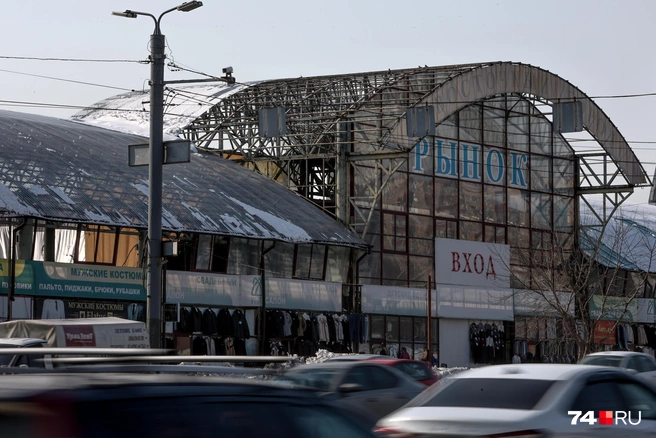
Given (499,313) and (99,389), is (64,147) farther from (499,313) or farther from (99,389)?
(99,389)

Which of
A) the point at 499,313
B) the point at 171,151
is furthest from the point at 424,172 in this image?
the point at 171,151

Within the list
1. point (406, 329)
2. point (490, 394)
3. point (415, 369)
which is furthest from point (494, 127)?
point (490, 394)

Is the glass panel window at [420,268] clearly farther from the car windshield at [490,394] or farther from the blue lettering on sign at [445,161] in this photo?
the car windshield at [490,394]

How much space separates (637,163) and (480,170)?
8.13 m

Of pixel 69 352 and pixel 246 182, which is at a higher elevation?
pixel 246 182

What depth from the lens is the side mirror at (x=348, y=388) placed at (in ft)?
53.4

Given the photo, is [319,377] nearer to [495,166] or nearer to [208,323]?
[208,323]

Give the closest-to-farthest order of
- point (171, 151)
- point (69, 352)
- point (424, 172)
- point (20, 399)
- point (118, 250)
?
point (20, 399) → point (69, 352) → point (171, 151) → point (118, 250) → point (424, 172)

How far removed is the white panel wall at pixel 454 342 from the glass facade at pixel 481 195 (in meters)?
2.54

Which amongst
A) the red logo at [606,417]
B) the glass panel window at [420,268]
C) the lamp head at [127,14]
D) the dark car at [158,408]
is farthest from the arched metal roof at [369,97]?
the dark car at [158,408]

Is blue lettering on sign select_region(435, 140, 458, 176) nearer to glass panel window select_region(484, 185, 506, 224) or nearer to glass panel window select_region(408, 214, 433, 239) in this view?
glass panel window select_region(408, 214, 433, 239)

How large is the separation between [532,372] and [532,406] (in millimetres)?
708

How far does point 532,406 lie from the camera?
32.0 feet

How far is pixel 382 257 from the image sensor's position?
150 feet
